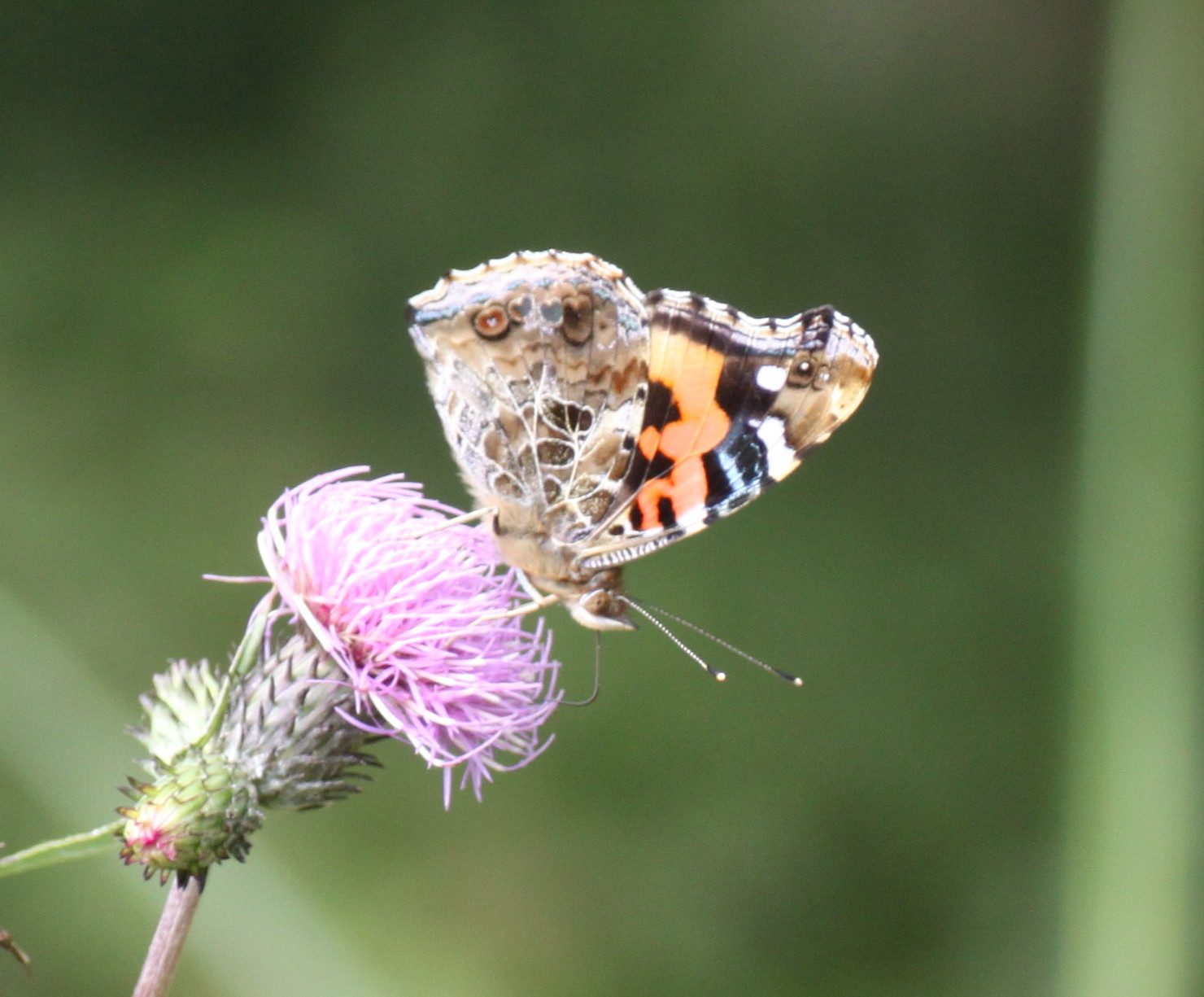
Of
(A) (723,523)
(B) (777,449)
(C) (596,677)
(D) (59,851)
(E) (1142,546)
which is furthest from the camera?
(A) (723,523)

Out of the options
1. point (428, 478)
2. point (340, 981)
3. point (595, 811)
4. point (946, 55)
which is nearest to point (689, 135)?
point (946, 55)

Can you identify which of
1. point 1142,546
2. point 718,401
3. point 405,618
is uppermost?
point 718,401

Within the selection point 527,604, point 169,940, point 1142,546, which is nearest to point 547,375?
point 527,604

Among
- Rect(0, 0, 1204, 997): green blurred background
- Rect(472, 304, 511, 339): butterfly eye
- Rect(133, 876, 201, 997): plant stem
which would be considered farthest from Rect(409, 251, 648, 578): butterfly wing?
Rect(0, 0, 1204, 997): green blurred background

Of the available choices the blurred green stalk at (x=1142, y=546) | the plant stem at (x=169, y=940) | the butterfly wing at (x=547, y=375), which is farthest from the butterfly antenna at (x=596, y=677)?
the blurred green stalk at (x=1142, y=546)

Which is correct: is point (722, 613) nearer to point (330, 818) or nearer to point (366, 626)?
point (330, 818)

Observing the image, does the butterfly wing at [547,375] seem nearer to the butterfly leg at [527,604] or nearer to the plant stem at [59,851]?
the butterfly leg at [527,604]

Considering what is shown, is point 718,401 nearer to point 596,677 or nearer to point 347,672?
point 596,677
